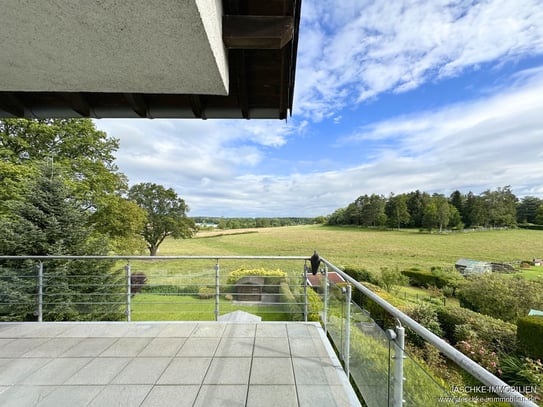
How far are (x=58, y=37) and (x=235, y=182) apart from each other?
1575 inches

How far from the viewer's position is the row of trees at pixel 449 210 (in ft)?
142

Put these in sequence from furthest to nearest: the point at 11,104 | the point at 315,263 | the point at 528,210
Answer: the point at 528,210, the point at 315,263, the point at 11,104

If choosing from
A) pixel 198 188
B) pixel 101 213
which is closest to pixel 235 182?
pixel 198 188

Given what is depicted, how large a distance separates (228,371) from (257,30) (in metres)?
2.59

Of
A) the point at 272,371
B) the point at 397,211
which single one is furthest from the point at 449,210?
the point at 272,371

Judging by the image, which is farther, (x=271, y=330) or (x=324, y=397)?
(x=271, y=330)

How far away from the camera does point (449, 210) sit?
42.3 m

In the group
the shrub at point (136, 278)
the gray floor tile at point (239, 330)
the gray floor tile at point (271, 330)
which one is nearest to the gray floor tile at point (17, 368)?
the shrub at point (136, 278)

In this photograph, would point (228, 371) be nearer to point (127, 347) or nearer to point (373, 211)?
point (127, 347)

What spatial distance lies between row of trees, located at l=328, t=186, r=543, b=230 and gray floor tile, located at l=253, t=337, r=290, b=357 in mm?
47856

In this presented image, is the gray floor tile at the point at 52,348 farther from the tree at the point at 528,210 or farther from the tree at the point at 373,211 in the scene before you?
the tree at the point at 528,210

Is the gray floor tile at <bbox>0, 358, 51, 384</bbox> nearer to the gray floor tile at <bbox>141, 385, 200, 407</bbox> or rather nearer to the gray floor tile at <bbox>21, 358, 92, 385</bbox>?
the gray floor tile at <bbox>21, 358, 92, 385</bbox>

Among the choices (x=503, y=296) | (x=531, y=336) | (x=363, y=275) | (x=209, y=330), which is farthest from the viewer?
(x=363, y=275)

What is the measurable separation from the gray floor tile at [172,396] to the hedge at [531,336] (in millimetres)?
7082
